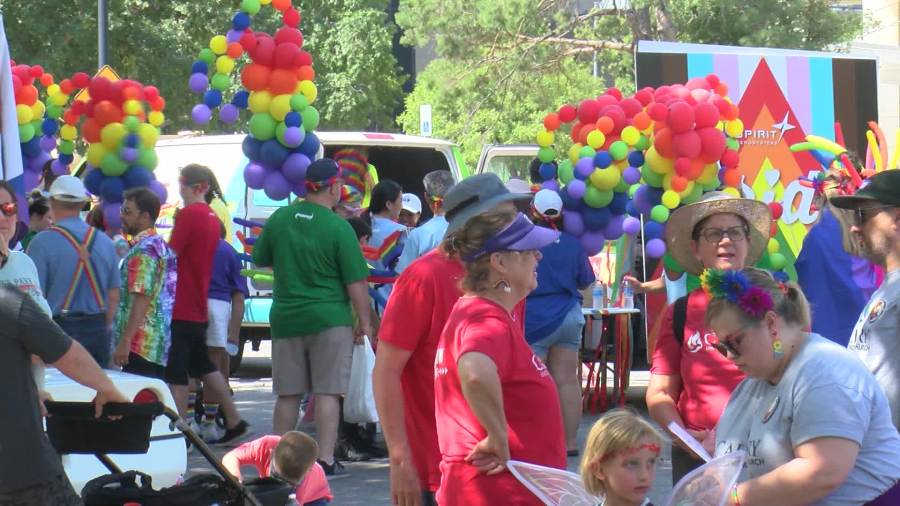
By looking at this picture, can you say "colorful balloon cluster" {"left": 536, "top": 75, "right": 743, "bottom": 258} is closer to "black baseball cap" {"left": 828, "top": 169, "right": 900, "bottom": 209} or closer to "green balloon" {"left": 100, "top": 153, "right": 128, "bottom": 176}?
"green balloon" {"left": 100, "top": 153, "right": 128, "bottom": 176}

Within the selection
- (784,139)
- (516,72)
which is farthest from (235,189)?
(516,72)

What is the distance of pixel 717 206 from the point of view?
17.3ft

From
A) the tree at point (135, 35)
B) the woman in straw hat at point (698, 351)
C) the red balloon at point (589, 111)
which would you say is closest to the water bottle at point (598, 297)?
the red balloon at point (589, 111)

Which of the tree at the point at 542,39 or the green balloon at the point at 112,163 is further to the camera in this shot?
the tree at the point at 542,39

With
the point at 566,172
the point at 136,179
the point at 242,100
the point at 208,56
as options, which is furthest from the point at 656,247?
the point at 136,179

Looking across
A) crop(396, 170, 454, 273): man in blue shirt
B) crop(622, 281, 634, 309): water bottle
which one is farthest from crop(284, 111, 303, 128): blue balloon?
crop(622, 281, 634, 309): water bottle

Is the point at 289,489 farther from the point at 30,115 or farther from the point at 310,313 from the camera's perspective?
the point at 30,115

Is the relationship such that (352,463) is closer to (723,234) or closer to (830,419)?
(723,234)

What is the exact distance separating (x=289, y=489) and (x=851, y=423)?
2.33 meters

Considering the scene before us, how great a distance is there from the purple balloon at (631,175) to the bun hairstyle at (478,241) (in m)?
5.59

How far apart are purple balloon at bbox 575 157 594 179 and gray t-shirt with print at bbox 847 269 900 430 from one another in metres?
5.56

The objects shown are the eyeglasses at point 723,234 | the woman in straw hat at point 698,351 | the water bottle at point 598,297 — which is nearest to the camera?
the woman in straw hat at point 698,351

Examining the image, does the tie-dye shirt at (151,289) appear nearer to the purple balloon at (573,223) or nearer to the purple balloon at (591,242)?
the purple balloon at (573,223)

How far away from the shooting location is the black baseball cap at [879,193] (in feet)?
13.9
